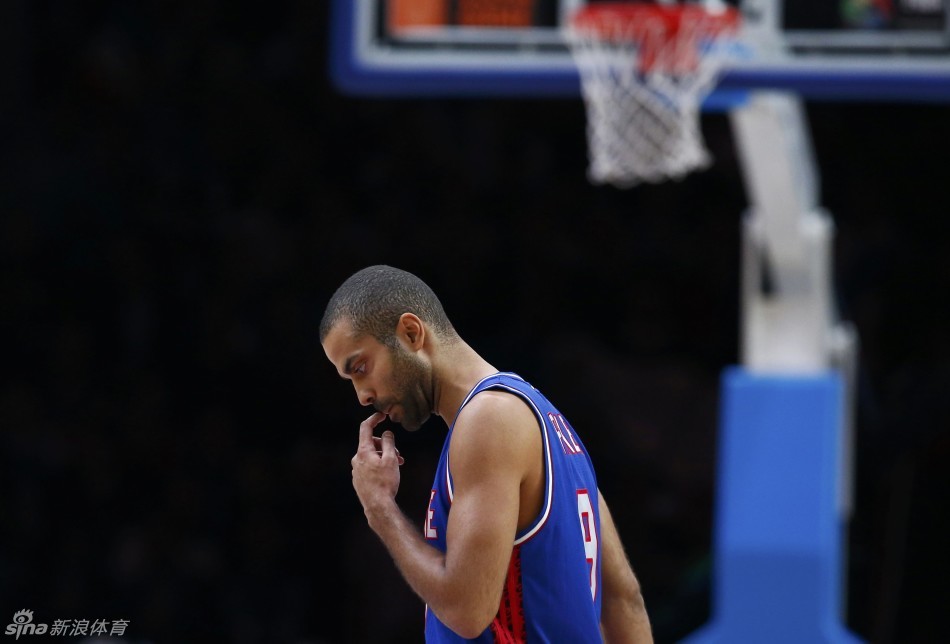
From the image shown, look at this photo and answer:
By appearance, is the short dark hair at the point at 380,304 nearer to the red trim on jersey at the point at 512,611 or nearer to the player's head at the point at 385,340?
the player's head at the point at 385,340

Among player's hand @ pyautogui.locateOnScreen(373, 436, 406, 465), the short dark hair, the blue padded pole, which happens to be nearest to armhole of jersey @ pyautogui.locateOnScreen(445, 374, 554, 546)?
player's hand @ pyautogui.locateOnScreen(373, 436, 406, 465)

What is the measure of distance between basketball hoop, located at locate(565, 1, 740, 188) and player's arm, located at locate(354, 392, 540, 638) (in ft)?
8.66

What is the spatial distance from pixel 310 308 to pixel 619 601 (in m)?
6.06

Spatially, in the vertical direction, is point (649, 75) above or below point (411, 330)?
above

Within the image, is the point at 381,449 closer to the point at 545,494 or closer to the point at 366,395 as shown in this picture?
the point at 366,395

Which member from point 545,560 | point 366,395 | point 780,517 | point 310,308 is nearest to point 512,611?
point 545,560

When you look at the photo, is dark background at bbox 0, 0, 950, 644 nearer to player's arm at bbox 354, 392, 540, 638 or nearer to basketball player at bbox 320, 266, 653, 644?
basketball player at bbox 320, 266, 653, 644

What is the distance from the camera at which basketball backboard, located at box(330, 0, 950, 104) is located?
16.1ft

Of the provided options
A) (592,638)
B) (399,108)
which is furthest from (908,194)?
(592,638)

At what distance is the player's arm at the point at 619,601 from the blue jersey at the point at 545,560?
29 centimetres

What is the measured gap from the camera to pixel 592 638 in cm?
260

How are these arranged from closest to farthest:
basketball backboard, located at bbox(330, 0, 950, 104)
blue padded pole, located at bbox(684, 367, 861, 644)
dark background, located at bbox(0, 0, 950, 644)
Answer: basketball backboard, located at bbox(330, 0, 950, 104), blue padded pole, located at bbox(684, 367, 861, 644), dark background, located at bbox(0, 0, 950, 644)

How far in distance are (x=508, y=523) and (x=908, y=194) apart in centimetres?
690

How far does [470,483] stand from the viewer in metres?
2.47
